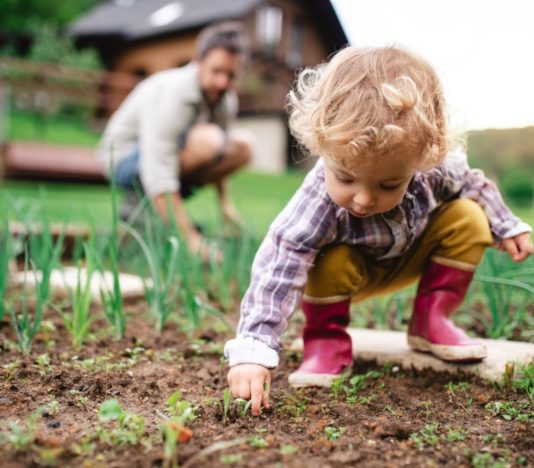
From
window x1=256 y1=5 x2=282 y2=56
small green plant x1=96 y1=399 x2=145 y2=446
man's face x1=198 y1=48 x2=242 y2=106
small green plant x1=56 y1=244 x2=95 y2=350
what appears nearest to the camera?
small green plant x1=96 y1=399 x2=145 y2=446

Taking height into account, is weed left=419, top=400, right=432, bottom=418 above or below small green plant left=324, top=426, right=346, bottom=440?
below

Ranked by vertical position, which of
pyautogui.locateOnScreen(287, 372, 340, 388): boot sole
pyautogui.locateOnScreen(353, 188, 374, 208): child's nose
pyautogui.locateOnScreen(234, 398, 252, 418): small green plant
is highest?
pyautogui.locateOnScreen(353, 188, 374, 208): child's nose

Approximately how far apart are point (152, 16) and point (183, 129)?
20.6 meters

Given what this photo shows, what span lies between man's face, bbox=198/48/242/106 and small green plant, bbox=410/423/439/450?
2806 mm

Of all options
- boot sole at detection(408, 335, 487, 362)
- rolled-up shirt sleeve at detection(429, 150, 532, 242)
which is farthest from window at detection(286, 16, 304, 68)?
boot sole at detection(408, 335, 487, 362)

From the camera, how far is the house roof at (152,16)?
19.2 metres

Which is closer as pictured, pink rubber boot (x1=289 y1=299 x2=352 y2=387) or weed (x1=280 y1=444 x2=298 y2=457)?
weed (x1=280 y1=444 x2=298 y2=457)

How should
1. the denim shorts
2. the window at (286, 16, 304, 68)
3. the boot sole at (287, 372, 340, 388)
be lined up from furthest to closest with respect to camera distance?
the window at (286, 16, 304, 68) < the denim shorts < the boot sole at (287, 372, 340, 388)

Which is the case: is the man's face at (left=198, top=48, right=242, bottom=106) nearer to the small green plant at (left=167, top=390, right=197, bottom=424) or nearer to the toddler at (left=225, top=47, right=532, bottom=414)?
the toddler at (left=225, top=47, right=532, bottom=414)

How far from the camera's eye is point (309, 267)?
1.55 metres

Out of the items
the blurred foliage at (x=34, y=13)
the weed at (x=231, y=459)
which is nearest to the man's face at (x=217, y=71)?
the weed at (x=231, y=459)

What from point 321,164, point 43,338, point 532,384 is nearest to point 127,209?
point 43,338

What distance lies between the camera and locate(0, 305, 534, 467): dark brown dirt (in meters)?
1.04

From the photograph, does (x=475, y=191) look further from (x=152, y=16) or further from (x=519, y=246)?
(x=152, y=16)
